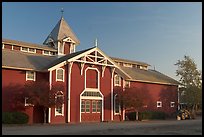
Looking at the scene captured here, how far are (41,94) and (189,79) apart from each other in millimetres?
33463

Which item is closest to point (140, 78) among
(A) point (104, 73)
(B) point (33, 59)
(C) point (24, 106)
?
(A) point (104, 73)

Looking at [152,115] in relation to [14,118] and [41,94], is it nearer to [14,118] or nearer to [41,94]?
[41,94]

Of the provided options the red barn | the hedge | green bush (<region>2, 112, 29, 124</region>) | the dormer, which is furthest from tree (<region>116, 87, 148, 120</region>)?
the dormer

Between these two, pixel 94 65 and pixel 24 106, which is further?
pixel 94 65

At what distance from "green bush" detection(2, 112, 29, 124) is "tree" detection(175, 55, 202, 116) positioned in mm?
32175

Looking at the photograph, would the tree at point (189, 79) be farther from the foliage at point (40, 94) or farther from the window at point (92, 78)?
the foliage at point (40, 94)

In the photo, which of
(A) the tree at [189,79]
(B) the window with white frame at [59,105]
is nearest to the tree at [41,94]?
(B) the window with white frame at [59,105]

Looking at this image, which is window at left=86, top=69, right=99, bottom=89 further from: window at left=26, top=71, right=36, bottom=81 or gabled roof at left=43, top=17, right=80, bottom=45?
gabled roof at left=43, top=17, right=80, bottom=45

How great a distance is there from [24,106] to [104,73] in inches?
439

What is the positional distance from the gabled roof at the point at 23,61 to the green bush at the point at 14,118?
15.8 ft

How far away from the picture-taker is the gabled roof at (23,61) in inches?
1384

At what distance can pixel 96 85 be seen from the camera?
4069cm

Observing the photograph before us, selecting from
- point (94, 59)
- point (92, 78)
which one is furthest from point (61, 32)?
point (92, 78)

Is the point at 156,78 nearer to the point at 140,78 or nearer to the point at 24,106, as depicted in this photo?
the point at 140,78
